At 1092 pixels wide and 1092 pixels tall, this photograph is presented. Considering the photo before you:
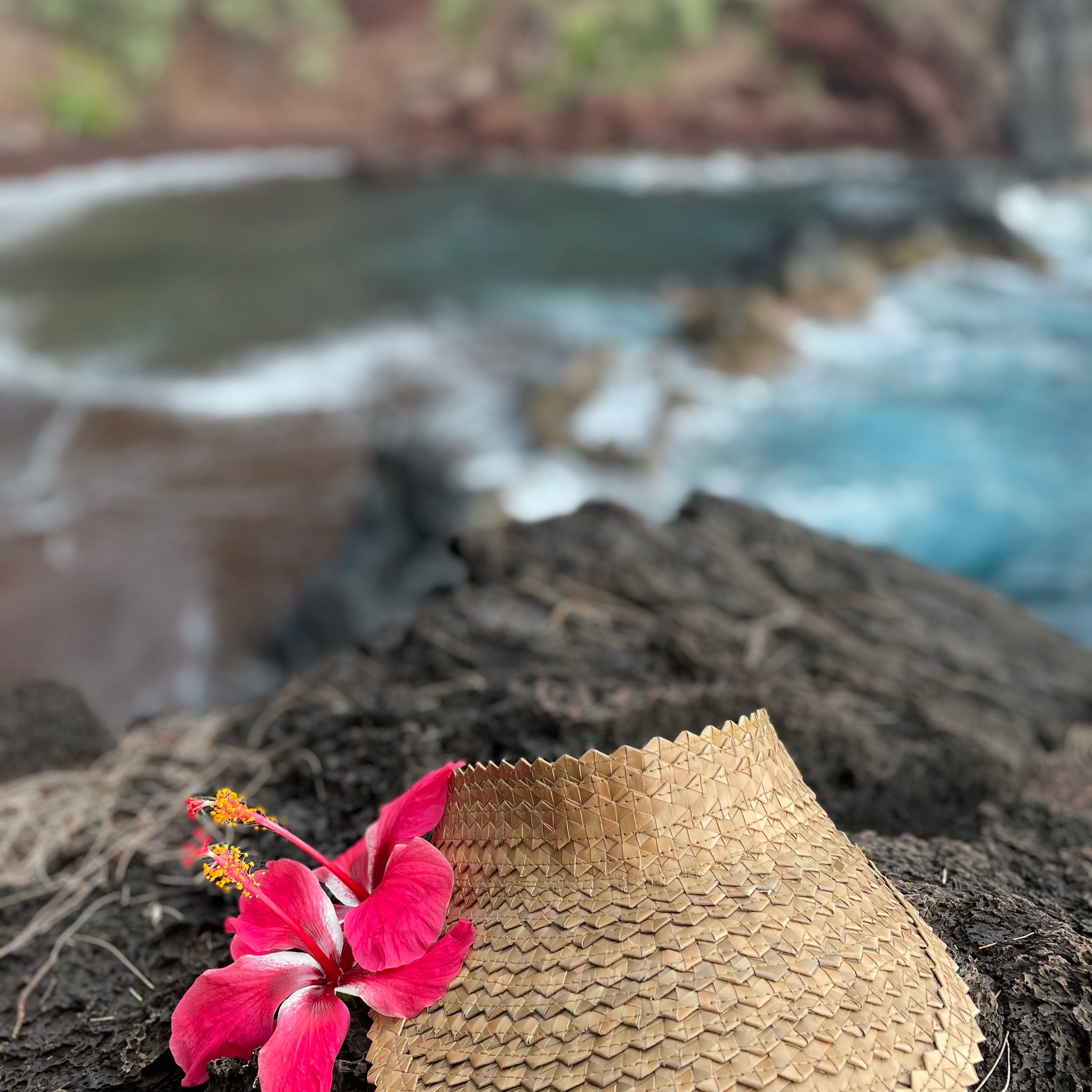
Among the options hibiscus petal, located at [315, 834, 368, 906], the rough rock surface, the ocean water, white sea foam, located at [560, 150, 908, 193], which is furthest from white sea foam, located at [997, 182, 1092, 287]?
hibiscus petal, located at [315, 834, 368, 906]

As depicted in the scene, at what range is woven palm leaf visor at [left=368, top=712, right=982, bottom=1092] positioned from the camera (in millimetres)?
708

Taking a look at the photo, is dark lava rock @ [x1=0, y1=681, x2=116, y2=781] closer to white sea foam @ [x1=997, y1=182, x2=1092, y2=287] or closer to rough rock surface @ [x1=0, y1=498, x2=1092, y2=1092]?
rough rock surface @ [x1=0, y1=498, x2=1092, y2=1092]

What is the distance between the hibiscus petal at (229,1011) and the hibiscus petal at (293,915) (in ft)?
0.08

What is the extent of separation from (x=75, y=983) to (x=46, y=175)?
14.6 metres

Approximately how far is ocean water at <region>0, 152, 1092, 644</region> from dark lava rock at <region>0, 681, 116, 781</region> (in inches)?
91.0

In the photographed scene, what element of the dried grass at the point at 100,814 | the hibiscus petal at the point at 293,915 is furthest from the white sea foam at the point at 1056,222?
the hibiscus petal at the point at 293,915

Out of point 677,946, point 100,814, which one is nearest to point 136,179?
point 100,814

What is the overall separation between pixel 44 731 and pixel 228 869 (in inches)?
42.6

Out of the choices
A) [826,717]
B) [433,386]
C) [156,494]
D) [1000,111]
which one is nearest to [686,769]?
[826,717]

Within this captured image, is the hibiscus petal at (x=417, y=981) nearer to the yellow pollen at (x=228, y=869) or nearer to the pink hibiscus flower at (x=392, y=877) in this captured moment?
the pink hibiscus flower at (x=392, y=877)

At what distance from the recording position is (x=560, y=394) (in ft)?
21.4

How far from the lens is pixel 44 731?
66.9 inches

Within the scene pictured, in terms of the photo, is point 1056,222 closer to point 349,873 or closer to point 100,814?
point 100,814

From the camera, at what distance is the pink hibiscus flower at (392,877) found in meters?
0.84
